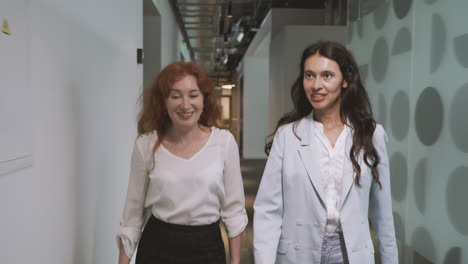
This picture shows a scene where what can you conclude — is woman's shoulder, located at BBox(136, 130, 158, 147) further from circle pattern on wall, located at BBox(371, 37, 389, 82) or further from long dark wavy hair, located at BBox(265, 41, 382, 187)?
circle pattern on wall, located at BBox(371, 37, 389, 82)

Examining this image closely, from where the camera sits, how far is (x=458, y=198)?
2965 mm

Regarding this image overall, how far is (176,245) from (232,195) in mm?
345

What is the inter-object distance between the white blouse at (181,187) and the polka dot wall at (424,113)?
1.77 metres

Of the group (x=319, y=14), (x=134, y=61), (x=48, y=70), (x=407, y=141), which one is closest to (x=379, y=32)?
(x=407, y=141)

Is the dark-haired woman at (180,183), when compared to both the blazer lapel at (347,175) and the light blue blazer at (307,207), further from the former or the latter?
the blazer lapel at (347,175)

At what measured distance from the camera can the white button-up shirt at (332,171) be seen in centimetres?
188

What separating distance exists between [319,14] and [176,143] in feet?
29.3

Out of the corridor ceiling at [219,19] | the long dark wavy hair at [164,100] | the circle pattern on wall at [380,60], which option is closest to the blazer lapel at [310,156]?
the long dark wavy hair at [164,100]

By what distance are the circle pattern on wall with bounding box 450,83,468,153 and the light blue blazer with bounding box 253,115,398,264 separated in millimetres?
1258

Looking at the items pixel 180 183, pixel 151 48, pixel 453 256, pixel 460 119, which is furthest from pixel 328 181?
pixel 151 48

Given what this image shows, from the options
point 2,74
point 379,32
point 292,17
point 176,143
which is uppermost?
point 292,17

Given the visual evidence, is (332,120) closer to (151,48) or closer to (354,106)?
(354,106)

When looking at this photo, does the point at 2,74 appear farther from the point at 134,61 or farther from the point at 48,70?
the point at 134,61

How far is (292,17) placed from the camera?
9586 mm
